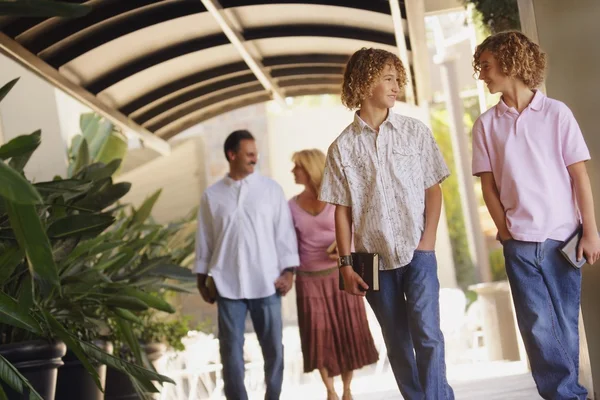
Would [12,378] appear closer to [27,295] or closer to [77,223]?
[27,295]

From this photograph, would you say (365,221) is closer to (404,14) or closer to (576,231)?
(576,231)

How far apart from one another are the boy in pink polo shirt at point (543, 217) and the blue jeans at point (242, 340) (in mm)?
2498

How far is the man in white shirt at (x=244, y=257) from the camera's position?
657 cm

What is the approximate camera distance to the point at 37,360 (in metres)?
5.58

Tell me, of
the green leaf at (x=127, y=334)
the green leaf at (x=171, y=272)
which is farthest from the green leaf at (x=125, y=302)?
the green leaf at (x=171, y=272)

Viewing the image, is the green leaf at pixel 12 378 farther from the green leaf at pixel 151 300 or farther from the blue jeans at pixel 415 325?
the green leaf at pixel 151 300

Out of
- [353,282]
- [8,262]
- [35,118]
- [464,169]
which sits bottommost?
[353,282]

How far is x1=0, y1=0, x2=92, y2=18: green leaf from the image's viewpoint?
2.97m

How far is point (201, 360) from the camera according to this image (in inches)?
471

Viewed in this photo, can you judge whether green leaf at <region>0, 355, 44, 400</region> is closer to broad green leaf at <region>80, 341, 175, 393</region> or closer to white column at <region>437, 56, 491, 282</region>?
broad green leaf at <region>80, 341, 175, 393</region>

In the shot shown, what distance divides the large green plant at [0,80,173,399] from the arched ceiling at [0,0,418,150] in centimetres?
96

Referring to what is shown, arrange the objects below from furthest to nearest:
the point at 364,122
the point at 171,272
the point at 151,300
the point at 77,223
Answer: the point at 171,272 → the point at 151,300 → the point at 77,223 → the point at 364,122

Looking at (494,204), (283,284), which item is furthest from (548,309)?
(283,284)

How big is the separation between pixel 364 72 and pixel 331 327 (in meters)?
3.39
